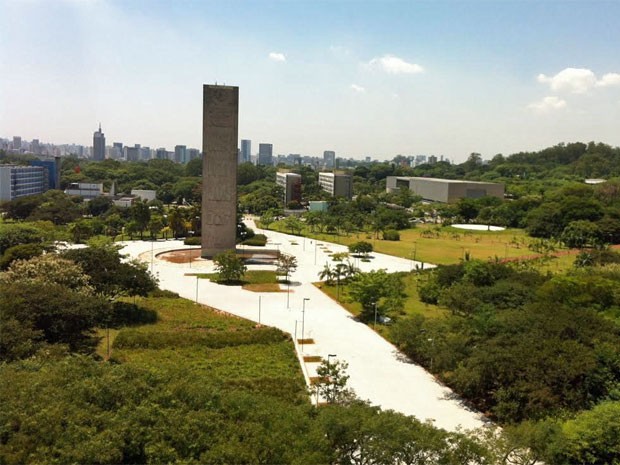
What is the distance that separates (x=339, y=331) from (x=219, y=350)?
5.57 meters

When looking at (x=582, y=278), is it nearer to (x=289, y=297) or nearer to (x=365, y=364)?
(x=365, y=364)

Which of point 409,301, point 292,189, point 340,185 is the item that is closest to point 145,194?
point 292,189

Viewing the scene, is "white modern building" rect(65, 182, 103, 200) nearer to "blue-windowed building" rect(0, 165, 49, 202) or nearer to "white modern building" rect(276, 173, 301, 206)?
"blue-windowed building" rect(0, 165, 49, 202)

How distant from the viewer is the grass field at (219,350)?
16.8 metres

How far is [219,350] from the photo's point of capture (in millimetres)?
20234

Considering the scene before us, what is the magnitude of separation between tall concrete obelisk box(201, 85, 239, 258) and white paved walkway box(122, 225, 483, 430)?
2.45 metres

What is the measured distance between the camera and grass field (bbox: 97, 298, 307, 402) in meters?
16.8

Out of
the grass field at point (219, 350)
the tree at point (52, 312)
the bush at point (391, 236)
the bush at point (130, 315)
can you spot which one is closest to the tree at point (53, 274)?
the bush at point (130, 315)

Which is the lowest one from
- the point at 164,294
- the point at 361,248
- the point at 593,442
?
the point at 164,294

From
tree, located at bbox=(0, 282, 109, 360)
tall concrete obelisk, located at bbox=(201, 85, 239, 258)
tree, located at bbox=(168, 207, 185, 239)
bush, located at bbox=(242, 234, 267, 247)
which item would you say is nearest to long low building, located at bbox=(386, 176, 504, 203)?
bush, located at bbox=(242, 234, 267, 247)

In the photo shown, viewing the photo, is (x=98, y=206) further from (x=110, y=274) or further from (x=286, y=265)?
(x=110, y=274)

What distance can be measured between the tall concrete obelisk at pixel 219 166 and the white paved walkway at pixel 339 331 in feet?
8.05

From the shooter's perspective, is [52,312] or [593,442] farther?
[52,312]

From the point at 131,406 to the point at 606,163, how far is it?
12930 centimetres
